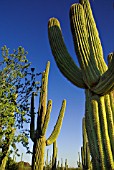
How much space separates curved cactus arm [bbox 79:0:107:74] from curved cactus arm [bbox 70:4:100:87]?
0.09 meters

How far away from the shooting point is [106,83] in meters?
4.34

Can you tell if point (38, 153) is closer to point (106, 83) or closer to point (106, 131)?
point (106, 131)

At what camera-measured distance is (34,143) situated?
9.26 m

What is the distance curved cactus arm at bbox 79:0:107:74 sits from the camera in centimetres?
496

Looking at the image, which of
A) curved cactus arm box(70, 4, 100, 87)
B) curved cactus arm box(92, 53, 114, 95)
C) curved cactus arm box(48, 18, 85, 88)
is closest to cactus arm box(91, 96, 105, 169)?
curved cactus arm box(92, 53, 114, 95)

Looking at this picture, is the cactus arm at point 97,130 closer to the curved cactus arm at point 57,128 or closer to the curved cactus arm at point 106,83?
the curved cactus arm at point 106,83

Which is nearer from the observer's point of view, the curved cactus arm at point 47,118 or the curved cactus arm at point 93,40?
the curved cactus arm at point 93,40

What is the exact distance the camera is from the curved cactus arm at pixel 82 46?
188 inches

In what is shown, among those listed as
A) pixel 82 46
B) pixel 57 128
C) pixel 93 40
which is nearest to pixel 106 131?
pixel 82 46

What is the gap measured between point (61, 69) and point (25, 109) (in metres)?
4.99

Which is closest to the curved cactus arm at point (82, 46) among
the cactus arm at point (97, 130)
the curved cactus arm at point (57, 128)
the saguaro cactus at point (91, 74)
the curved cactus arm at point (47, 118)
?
the saguaro cactus at point (91, 74)

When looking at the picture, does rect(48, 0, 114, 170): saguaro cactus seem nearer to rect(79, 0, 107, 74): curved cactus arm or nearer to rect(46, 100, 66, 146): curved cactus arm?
rect(79, 0, 107, 74): curved cactus arm

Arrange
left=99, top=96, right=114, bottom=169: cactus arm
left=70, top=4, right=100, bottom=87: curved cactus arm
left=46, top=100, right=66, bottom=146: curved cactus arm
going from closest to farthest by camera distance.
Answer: left=99, top=96, right=114, bottom=169: cactus arm → left=70, top=4, right=100, bottom=87: curved cactus arm → left=46, top=100, right=66, bottom=146: curved cactus arm

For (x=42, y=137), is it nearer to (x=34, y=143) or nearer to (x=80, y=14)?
(x=34, y=143)
